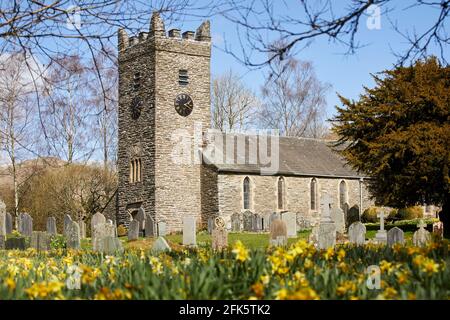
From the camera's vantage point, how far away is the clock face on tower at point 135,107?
37.8 meters

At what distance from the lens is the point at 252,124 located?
50125mm

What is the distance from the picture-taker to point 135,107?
125ft

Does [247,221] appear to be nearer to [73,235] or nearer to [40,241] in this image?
[73,235]

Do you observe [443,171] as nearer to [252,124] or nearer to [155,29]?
[155,29]

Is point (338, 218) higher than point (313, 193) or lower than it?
lower

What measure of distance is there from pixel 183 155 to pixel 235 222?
16.3ft

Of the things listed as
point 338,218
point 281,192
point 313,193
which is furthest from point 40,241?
point 313,193

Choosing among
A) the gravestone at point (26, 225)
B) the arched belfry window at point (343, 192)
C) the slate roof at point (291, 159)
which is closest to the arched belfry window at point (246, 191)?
the slate roof at point (291, 159)

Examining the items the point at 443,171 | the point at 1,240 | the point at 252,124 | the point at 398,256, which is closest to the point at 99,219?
the point at 1,240

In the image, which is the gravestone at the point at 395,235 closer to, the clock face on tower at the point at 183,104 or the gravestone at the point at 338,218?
the gravestone at the point at 338,218

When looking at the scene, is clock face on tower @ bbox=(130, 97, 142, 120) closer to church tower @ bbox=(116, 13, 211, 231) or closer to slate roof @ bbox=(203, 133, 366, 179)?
church tower @ bbox=(116, 13, 211, 231)

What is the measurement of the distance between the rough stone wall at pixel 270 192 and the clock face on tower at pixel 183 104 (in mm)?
4070
